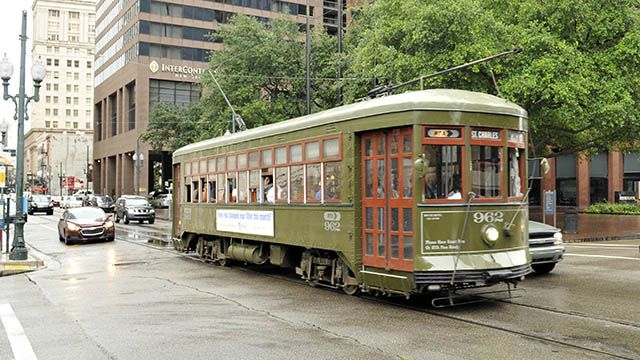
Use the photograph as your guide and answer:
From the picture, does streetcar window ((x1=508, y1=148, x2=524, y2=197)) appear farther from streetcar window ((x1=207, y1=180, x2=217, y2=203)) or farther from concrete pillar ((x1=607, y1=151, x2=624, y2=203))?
concrete pillar ((x1=607, y1=151, x2=624, y2=203))

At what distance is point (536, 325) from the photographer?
845 centimetres

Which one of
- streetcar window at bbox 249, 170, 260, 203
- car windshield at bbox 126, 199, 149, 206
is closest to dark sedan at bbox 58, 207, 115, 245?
streetcar window at bbox 249, 170, 260, 203

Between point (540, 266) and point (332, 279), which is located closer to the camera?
point (332, 279)

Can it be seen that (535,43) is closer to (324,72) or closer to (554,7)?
(554,7)

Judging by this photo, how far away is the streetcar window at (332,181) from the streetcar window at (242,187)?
3515 millimetres

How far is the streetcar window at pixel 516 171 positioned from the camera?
9.77 meters

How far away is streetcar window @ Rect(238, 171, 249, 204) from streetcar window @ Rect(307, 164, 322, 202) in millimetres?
2886

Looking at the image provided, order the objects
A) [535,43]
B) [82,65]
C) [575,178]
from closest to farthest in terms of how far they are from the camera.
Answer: [535,43] → [575,178] → [82,65]

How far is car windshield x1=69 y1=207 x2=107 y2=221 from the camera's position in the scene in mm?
25438

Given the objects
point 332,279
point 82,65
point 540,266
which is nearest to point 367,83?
point 540,266

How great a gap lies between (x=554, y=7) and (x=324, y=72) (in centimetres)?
1612

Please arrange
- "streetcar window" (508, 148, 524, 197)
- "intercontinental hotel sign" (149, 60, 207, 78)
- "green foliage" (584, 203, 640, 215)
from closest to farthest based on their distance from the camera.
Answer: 1. "streetcar window" (508, 148, 524, 197)
2. "green foliage" (584, 203, 640, 215)
3. "intercontinental hotel sign" (149, 60, 207, 78)

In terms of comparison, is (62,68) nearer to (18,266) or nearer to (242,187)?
(18,266)

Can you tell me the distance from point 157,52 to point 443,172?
7009 centimetres
